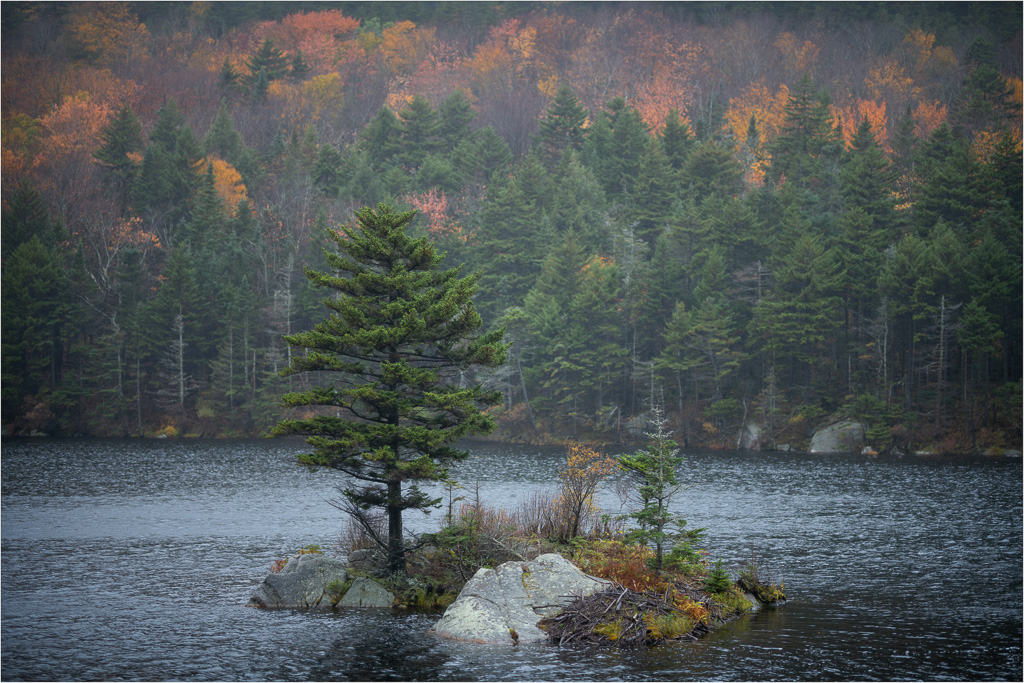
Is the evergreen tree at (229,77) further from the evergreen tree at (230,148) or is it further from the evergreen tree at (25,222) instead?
the evergreen tree at (25,222)

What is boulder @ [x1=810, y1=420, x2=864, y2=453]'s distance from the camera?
76.3m

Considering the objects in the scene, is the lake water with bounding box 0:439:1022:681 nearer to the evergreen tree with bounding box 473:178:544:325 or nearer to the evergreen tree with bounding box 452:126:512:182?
the evergreen tree with bounding box 473:178:544:325

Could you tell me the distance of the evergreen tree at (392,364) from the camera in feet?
95.5

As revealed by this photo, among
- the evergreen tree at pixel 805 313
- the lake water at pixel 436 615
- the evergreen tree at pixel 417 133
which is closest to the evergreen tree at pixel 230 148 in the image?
the evergreen tree at pixel 417 133

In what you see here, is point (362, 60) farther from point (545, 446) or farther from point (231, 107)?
point (545, 446)

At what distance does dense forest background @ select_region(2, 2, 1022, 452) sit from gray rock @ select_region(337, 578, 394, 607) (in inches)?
2207

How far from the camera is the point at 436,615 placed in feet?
91.6

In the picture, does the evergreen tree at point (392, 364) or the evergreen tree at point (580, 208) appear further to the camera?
the evergreen tree at point (580, 208)

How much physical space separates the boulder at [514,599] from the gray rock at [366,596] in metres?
3.44

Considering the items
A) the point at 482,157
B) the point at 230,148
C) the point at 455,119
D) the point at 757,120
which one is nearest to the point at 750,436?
the point at 482,157

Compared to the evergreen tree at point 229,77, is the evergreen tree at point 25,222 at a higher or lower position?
lower

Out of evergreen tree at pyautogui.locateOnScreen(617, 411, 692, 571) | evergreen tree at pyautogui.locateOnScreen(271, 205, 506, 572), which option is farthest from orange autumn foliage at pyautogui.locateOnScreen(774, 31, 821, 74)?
evergreen tree at pyautogui.locateOnScreen(617, 411, 692, 571)

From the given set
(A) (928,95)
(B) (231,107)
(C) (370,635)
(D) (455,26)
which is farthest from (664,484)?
(D) (455,26)

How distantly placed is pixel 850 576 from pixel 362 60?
13798 centimetres
